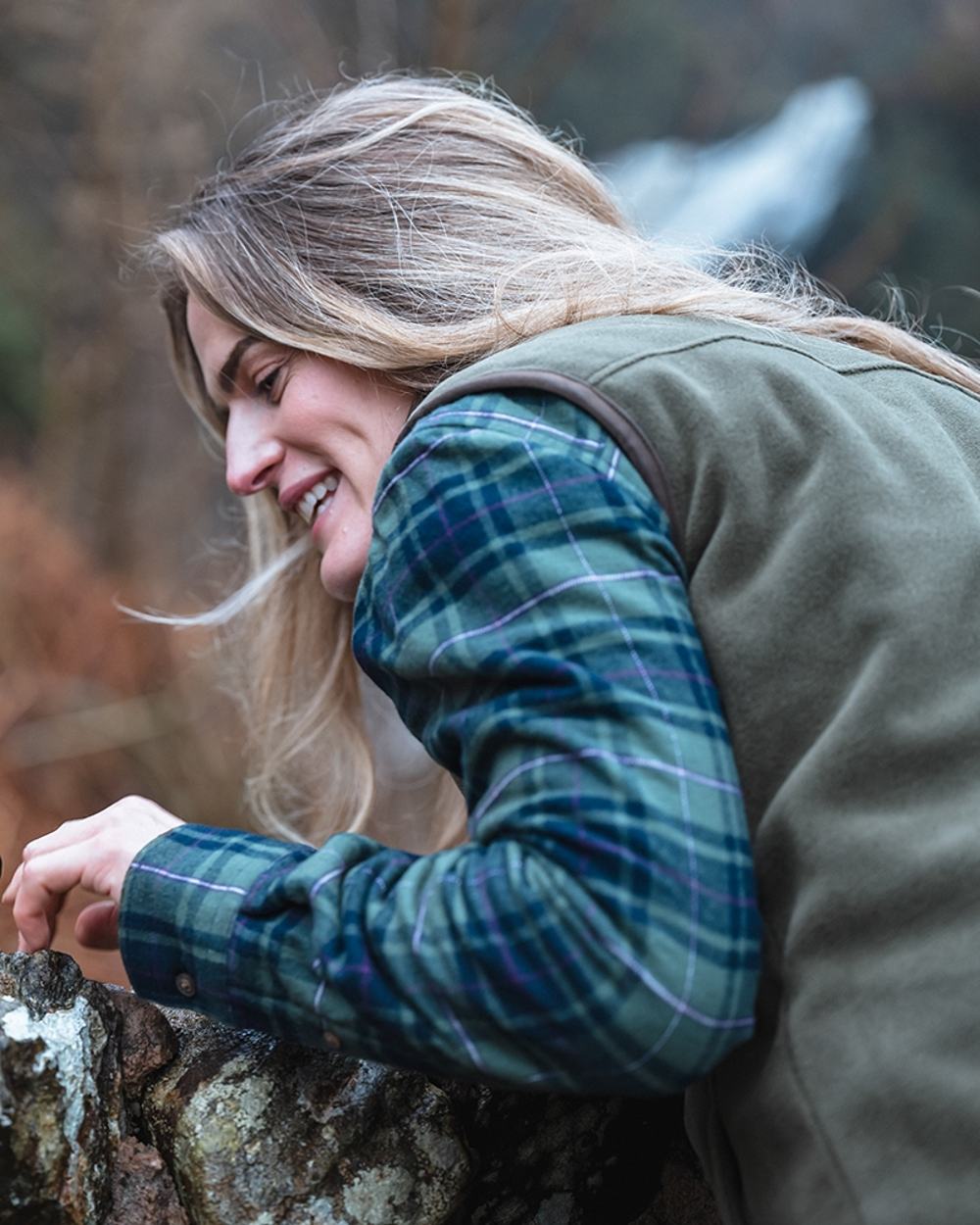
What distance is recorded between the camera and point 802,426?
139 centimetres

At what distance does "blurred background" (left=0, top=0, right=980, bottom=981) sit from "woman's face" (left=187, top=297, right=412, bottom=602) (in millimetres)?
1677

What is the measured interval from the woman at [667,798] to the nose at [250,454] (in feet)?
1.95

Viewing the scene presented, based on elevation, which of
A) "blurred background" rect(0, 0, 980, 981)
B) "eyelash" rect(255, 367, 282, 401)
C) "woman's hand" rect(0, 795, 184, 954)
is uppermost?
"eyelash" rect(255, 367, 282, 401)

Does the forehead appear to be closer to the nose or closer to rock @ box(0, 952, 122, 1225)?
the nose

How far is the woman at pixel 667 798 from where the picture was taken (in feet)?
3.82

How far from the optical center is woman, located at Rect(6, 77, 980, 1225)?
1.16 m

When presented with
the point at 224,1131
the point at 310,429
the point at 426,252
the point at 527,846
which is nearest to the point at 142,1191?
the point at 224,1131

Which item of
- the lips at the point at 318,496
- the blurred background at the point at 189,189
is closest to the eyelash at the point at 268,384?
the lips at the point at 318,496

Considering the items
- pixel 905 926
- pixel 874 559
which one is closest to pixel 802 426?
pixel 874 559

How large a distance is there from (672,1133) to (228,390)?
1.27 meters

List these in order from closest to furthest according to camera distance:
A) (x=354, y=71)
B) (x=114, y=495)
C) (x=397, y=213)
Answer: (x=397, y=213) < (x=114, y=495) < (x=354, y=71)

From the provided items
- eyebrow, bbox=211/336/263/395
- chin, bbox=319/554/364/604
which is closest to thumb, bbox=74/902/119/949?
chin, bbox=319/554/364/604

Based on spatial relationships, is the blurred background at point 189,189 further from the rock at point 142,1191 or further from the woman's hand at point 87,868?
the rock at point 142,1191

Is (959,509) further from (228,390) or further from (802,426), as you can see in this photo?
(228,390)
